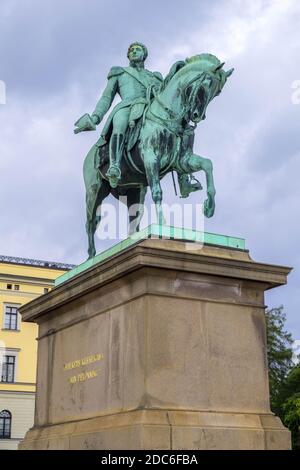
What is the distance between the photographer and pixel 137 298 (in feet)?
34.3

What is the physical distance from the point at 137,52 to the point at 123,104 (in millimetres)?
1378

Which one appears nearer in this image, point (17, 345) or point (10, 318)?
point (17, 345)

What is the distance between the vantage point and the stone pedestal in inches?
391

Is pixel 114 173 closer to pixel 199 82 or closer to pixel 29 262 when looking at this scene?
pixel 199 82

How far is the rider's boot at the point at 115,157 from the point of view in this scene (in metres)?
12.2

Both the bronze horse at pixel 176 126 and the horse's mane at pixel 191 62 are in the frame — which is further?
the horse's mane at pixel 191 62

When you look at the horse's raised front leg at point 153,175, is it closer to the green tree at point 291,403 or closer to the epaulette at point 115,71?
the epaulette at point 115,71

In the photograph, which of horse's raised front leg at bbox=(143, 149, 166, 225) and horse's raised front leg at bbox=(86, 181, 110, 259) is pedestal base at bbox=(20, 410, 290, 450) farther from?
horse's raised front leg at bbox=(86, 181, 110, 259)

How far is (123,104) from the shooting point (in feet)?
42.1

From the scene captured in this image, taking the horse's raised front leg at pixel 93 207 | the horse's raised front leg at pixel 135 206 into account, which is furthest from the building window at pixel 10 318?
the horse's raised front leg at pixel 135 206

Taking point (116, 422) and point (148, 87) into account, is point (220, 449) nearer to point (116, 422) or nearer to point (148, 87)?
point (116, 422)

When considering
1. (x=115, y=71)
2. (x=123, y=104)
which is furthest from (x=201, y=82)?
(x=115, y=71)

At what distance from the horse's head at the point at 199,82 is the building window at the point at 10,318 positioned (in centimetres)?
4569

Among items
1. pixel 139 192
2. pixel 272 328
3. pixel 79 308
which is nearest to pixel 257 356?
pixel 79 308
